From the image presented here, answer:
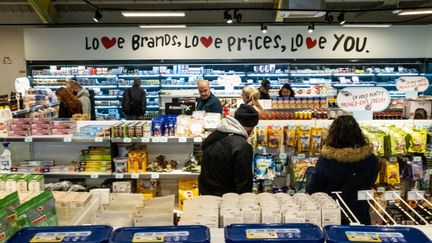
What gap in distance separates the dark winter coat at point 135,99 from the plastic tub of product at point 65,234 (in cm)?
752

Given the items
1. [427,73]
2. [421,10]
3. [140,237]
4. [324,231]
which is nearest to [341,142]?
[324,231]

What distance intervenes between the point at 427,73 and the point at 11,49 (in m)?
11.4

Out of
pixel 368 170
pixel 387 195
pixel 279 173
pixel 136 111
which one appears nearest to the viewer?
pixel 387 195

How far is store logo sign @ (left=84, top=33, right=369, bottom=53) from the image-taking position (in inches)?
388

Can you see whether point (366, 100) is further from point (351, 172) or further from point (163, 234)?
point (163, 234)

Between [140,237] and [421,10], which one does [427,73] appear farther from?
[140,237]

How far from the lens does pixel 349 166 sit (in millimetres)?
2895

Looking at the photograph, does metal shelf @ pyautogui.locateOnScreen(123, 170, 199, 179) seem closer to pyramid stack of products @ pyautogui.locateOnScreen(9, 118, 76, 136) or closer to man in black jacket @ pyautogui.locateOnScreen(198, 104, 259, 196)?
Result: pyramid stack of products @ pyautogui.locateOnScreen(9, 118, 76, 136)

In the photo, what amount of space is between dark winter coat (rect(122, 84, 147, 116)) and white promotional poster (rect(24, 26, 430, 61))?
1.57 m

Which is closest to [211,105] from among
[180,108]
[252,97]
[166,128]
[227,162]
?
[180,108]

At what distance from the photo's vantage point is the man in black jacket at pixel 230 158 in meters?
2.92

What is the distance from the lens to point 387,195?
1988 millimetres

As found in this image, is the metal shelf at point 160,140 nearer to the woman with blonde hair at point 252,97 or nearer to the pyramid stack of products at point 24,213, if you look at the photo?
the woman with blonde hair at point 252,97

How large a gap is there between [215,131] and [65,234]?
1941 millimetres
